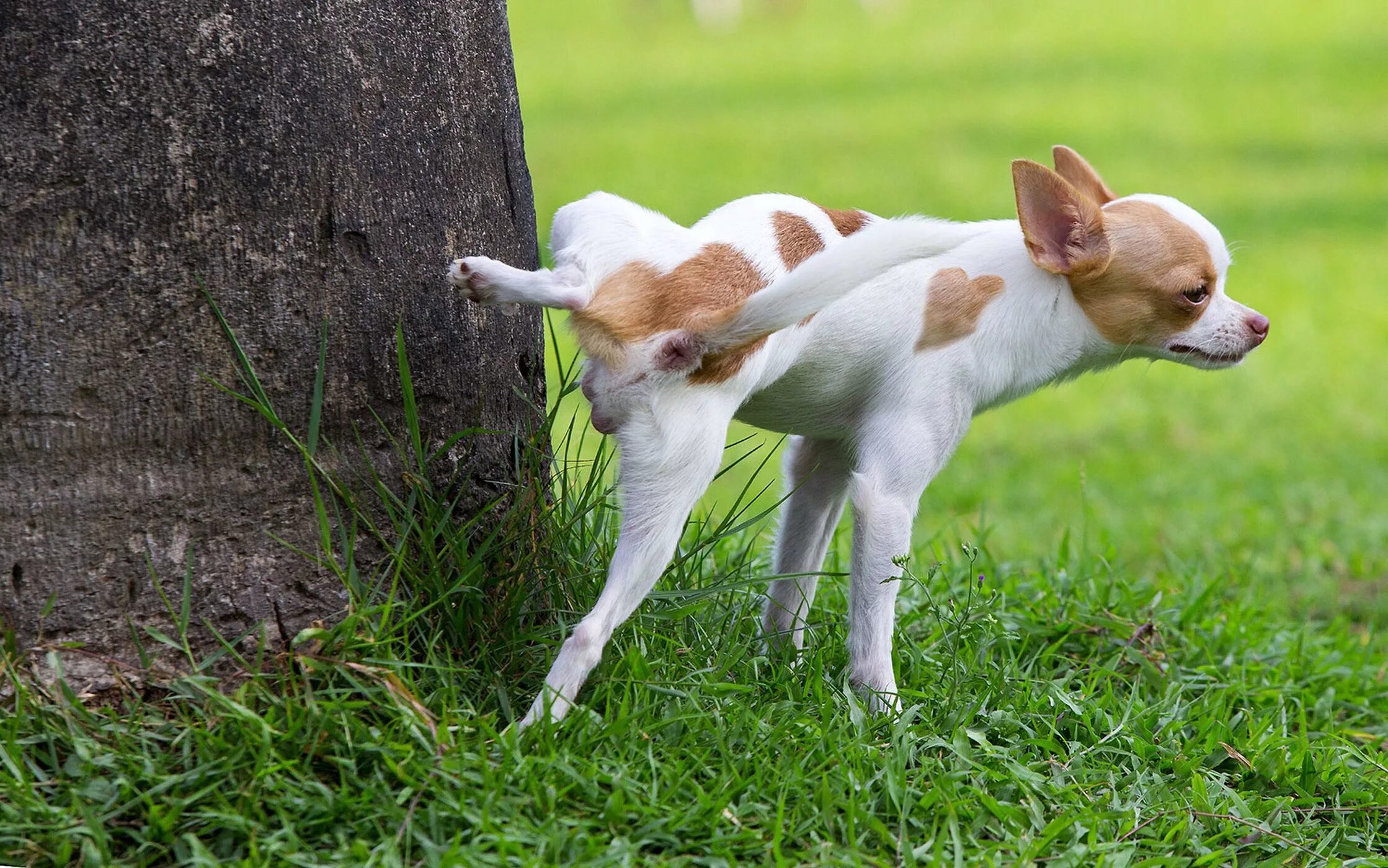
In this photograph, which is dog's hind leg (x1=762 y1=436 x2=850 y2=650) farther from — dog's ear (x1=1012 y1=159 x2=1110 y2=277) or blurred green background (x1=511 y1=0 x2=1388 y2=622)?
blurred green background (x1=511 y1=0 x2=1388 y2=622)

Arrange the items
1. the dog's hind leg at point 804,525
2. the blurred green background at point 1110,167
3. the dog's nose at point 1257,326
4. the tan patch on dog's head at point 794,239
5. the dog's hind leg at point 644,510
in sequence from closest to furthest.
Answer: the dog's hind leg at point 644,510 < the tan patch on dog's head at point 794,239 < the dog's nose at point 1257,326 < the dog's hind leg at point 804,525 < the blurred green background at point 1110,167

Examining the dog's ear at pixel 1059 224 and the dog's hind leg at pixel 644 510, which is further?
the dog's ear at pixel 1059 224

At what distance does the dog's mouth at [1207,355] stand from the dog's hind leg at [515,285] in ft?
4.72

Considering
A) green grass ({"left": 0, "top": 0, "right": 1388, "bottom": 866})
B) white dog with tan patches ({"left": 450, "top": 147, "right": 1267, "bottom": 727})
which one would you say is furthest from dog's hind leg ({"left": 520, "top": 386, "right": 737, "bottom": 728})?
green grass ({"left": 0, "top": 0, "right": 1388, "bottom": 866})

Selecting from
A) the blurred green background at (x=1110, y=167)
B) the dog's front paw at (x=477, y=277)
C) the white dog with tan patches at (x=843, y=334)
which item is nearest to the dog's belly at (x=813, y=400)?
the white dog with tan patches at (x=843, y=334)

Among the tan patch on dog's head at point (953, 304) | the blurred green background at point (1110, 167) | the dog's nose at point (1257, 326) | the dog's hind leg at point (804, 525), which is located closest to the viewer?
the tan patch on dog's head at point (953, 304)

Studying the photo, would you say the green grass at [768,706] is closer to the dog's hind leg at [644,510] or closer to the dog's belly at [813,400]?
the dog's hind leg at [644,510]

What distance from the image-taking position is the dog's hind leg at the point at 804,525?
3.45 metres

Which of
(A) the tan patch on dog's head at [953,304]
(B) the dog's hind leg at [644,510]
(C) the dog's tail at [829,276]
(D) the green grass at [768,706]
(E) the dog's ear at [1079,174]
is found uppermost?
(E) the dog's ear at [1079,174]

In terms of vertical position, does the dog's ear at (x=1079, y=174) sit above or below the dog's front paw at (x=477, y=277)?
above

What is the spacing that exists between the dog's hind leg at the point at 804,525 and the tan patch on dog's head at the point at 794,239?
→ 577 millimetres

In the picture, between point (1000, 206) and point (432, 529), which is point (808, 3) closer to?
point (1000, 206)

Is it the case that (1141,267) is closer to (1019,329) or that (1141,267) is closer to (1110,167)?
(1019,329)

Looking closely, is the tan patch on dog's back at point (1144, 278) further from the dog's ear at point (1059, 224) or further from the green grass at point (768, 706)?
the green grass at point (768, 706)
